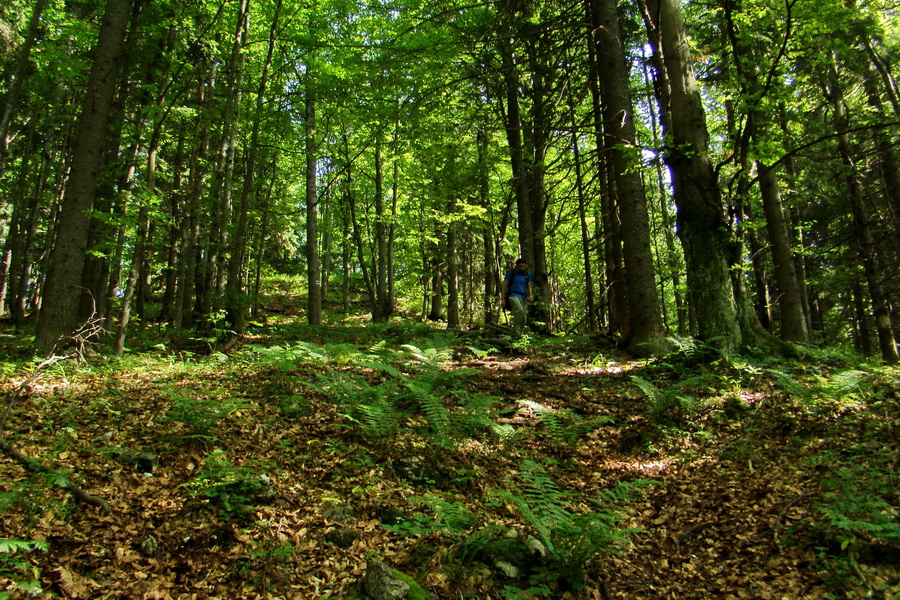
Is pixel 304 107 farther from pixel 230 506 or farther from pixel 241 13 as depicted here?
pixel 230 506

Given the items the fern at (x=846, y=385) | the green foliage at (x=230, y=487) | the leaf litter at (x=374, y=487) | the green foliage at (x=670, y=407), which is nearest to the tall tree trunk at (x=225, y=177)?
the leaf litter at (x=374, y=487)

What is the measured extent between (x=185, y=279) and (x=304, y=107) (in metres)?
6.60

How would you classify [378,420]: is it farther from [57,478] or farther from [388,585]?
[57,478]

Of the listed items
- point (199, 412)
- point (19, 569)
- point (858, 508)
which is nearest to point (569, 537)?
point (858, 508)

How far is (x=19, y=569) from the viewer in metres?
2.27

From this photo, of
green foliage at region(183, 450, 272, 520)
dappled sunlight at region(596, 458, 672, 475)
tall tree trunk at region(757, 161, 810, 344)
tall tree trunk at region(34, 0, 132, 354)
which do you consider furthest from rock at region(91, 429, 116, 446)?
tall tree trunk at region(757, 161, 810, 344)

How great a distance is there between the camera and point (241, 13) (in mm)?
9625

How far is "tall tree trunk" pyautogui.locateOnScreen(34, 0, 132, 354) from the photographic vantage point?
6246 mm

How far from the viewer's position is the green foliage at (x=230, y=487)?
10.5 feet

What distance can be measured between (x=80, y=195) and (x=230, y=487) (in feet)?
18.3

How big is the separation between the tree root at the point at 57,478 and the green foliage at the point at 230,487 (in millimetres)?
506

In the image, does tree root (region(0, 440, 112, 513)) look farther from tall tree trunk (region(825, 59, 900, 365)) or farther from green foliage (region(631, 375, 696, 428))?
tall tree trunk (region(825, 59, 900, 365))

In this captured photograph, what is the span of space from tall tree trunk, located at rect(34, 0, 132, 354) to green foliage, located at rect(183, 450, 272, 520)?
445 cm

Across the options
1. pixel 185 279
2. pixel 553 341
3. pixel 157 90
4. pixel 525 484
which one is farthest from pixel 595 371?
pixel 185 279
